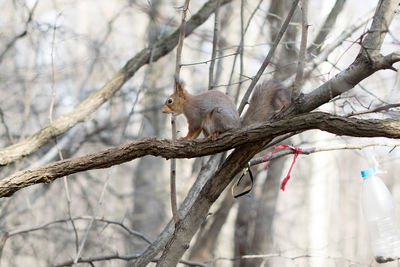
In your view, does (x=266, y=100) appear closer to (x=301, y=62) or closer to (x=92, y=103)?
(x=301, y=62)

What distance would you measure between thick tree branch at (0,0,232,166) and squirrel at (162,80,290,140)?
32.5 inches

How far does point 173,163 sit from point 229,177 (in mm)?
313

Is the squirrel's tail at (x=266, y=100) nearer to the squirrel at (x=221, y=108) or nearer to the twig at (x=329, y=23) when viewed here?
the squirrel at (x=221, y=108)

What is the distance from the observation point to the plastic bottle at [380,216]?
288cm

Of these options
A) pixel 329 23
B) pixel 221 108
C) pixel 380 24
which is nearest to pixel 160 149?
pixel 221 108

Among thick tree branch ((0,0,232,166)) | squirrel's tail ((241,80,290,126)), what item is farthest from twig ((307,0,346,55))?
squirrel's tail ((241,80,290,126))

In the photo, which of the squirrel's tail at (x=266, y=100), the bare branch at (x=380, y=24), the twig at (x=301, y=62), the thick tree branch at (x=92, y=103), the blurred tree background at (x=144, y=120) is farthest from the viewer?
the blurred tree background at (x=144, y=120)

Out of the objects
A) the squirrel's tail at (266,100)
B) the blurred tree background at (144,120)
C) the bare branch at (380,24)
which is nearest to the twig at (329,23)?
the blurred tree background at (144,120)

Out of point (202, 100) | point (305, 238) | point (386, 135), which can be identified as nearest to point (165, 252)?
point (202, 100)

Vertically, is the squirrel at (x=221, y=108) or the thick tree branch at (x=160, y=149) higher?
the squirrel at (x=221, y=108)

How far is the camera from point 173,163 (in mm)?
2340

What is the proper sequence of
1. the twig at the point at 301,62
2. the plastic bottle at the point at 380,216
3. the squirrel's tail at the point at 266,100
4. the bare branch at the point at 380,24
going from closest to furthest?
the bare branch at the point at 380,24 < the twig at the point at 301,62 < the squirrel's tail at the point at 266,100 < the plastic bottle at the point at 380,216

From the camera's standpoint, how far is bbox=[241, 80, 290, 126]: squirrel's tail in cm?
256

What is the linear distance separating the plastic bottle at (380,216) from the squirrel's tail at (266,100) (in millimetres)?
824
